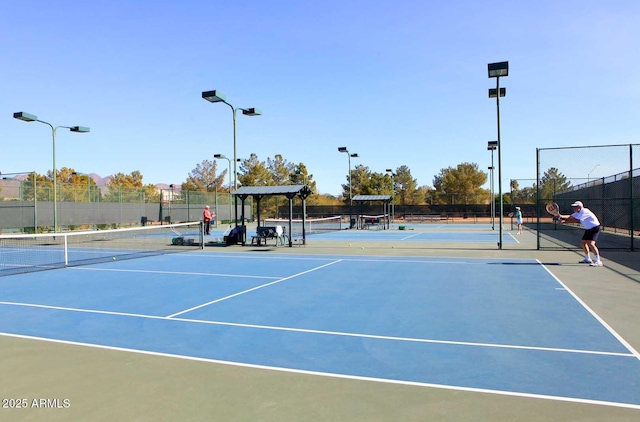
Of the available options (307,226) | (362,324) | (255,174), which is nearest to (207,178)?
(255,174)

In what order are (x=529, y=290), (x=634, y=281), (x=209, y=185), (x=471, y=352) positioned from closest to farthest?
(x=471, y=352) → (x=529, y=290) → (x=634, y=281) → (x=209, y=185)

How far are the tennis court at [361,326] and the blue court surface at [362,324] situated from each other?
2 centimetres

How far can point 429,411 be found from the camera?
12.1ft

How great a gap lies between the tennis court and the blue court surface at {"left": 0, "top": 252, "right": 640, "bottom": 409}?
0.07ft

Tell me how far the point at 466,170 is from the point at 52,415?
70548mm

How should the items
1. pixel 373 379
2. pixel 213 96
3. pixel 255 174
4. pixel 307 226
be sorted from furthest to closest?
pixel 255 174 → pixel 307 226 → pixel 213 96 → pixel 373 379

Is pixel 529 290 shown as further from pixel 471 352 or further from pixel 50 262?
pixel 50 262

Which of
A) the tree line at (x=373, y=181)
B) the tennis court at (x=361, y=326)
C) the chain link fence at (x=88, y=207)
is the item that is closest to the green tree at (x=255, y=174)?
the tree line at (x=373, y=181)

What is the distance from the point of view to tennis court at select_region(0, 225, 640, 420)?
4410 millimetres

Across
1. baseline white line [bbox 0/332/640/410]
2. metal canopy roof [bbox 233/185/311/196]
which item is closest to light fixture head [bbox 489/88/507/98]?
metal canopy roof [bbox 233/185/311/196]

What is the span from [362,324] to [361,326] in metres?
0.11

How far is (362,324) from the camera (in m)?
6.48

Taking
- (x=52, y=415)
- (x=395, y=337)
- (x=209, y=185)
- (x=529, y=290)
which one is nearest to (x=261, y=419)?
(x=52, y=415)

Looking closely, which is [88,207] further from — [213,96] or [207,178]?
[207,178]
